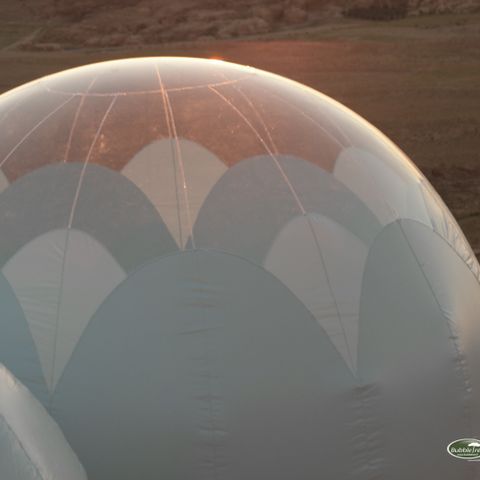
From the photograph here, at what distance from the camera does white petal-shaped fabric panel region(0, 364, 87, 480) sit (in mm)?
4074

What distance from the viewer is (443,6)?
45875 millimetres

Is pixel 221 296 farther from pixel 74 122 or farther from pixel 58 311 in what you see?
pixel 74 122

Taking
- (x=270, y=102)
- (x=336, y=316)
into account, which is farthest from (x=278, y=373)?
(x=270, y=102)

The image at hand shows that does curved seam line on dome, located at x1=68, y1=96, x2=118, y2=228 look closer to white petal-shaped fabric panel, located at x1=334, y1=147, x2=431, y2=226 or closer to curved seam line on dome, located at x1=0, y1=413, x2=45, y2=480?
white petal-shaped fabric panel, located at x1=334, y1=147, x2=431, y2=226

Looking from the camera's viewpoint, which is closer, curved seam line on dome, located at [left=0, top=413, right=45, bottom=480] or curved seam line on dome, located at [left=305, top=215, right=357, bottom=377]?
curved seam line on dome, located at [left=0, top=413, right=45, bottom=480]

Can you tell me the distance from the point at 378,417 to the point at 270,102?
2.23 metres

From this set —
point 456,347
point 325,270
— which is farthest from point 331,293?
point 456,347

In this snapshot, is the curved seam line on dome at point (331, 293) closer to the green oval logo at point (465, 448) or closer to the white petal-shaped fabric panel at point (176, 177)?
the white petal-shaped fabric panel at point (176, 177)

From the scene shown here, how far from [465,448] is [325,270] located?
4.71 feet

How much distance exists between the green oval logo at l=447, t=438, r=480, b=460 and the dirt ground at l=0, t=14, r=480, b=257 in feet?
24.6

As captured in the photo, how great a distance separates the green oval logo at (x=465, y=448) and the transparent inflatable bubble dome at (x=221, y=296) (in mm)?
62

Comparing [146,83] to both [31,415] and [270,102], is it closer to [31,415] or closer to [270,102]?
[270,102]

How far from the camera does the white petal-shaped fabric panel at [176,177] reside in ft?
20.2

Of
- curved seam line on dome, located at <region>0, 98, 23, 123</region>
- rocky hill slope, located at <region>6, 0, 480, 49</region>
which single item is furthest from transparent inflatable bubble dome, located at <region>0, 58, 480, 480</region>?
rocky hill slope, located at <region>6, 0, 480, 49</region>
